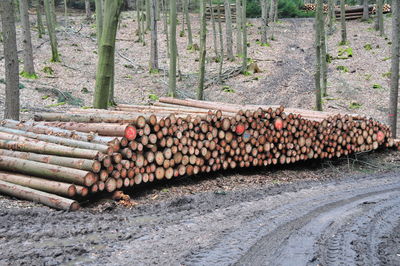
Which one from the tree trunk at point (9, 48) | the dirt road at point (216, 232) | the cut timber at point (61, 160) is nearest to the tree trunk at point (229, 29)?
the tree trunk at point (9, 48)

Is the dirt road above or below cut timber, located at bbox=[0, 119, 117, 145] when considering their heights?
below

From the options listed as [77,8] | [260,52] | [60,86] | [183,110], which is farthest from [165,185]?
[77,8]

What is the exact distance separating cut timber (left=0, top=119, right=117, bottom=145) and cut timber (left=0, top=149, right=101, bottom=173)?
23.6 inches

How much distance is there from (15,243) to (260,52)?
954 inches

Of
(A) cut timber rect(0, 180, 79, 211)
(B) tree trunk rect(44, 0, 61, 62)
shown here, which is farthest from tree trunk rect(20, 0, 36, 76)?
(A) cut timber rect(0, 180, 79, 211)

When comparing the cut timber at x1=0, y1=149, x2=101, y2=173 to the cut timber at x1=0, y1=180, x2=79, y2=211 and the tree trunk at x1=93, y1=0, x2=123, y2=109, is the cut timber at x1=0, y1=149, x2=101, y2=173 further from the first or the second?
the tree trunk at x1=93, y1=0, x2=123, y2=109

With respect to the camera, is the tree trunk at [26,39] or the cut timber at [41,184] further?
the tree trunk at [26,39]

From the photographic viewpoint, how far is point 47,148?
7059 millimetres

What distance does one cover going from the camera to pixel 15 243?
15.0 feet

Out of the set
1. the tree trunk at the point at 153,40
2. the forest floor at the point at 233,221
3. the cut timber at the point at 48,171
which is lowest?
the forest floor at the point at 233,221

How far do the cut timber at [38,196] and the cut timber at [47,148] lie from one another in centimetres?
80

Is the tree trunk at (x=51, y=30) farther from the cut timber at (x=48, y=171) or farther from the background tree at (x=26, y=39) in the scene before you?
→ the cut timber at (x=48, y=171)

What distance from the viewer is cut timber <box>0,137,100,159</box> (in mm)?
6555

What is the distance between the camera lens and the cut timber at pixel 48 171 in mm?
6203
